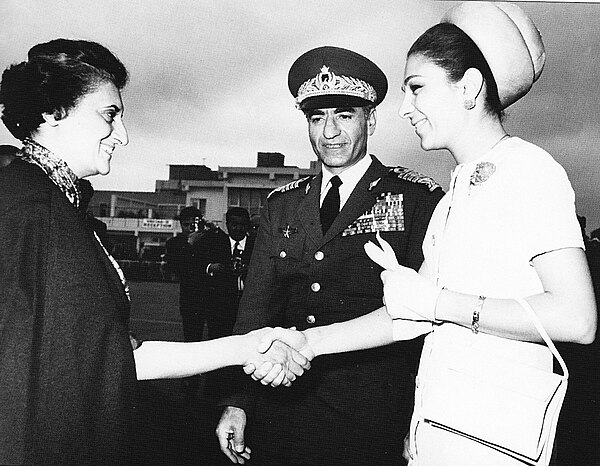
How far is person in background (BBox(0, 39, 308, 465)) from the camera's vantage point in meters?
1.09

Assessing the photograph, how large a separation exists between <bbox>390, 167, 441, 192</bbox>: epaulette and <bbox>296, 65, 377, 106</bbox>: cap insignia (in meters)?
0.25

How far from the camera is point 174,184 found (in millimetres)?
2215

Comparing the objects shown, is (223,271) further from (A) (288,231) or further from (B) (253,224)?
(A) (288,231)

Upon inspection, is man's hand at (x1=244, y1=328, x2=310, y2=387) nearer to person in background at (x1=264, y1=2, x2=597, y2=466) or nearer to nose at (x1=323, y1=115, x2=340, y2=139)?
person in background at (x1=264, y1=2, x2=597, y2=466)

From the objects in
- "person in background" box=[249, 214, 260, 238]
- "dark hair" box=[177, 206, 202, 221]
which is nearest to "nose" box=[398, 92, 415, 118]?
"person in background" box=[249, 214, 260, 238]

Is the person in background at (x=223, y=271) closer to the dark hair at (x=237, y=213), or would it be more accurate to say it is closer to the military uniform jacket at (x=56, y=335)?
the dark hair at (x=237, y=213)

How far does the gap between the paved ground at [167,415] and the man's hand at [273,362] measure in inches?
22.6

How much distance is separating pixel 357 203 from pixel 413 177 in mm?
177

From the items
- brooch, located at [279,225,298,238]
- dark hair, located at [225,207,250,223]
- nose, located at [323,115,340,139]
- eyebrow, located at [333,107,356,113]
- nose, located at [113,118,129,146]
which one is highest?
eyebrow, located at [333,107,356,113]

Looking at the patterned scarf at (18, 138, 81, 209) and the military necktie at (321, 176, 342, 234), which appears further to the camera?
the military necktie at (321, 176, 342, 234)

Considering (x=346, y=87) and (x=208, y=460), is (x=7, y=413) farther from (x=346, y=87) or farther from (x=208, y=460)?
(x=208, y=460)

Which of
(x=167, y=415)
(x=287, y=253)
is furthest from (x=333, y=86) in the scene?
(x=167, y=415)

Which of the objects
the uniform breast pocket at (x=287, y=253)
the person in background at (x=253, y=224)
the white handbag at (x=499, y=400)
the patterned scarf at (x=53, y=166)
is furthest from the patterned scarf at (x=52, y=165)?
the person in background at (x=253, y=224)

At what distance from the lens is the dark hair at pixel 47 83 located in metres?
1.26
